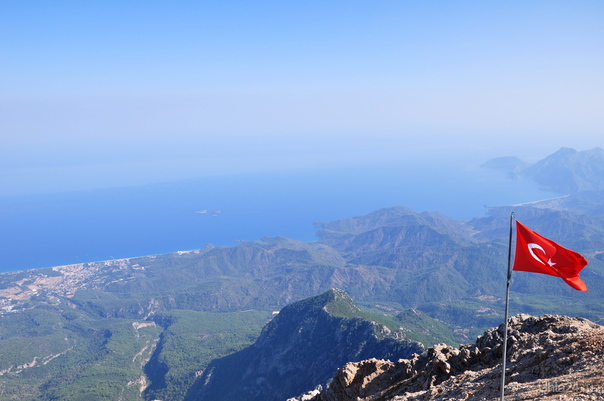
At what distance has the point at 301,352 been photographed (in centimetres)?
12069

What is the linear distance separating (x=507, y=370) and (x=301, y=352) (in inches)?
3899

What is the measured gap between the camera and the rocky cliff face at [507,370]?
22953 mm

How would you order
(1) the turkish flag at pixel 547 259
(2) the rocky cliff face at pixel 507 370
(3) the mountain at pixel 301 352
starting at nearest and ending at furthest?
(1) the turkish flag at pixel 547 259
(2) the rocky cliff face at pixel 507 370
(3) the mountain at pixel 301 352

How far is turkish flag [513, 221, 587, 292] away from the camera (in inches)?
749

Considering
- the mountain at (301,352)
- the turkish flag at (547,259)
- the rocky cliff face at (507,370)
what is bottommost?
the mountain at (301,352)

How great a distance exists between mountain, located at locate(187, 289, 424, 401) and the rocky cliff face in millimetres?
53417

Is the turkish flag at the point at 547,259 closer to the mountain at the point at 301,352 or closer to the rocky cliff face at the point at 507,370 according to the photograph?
the rocky cliff face at the point at 507,370

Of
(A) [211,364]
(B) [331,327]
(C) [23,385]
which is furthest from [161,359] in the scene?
(B) [331,327]

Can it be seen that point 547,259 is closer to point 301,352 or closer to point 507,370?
point 507,370

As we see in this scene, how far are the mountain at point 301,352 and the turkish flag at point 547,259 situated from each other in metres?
77.6

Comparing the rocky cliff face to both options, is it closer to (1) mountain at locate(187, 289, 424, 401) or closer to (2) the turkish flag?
(2) the turkish flag

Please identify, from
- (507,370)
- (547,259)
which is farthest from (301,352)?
(547,259)

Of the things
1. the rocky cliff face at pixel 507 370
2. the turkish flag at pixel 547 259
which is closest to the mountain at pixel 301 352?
the rocky cliff face at pixel 507 370

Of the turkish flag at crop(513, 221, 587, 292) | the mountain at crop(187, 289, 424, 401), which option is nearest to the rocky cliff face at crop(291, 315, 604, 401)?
the turkish flag at crop(513, 221, 587, 292)
